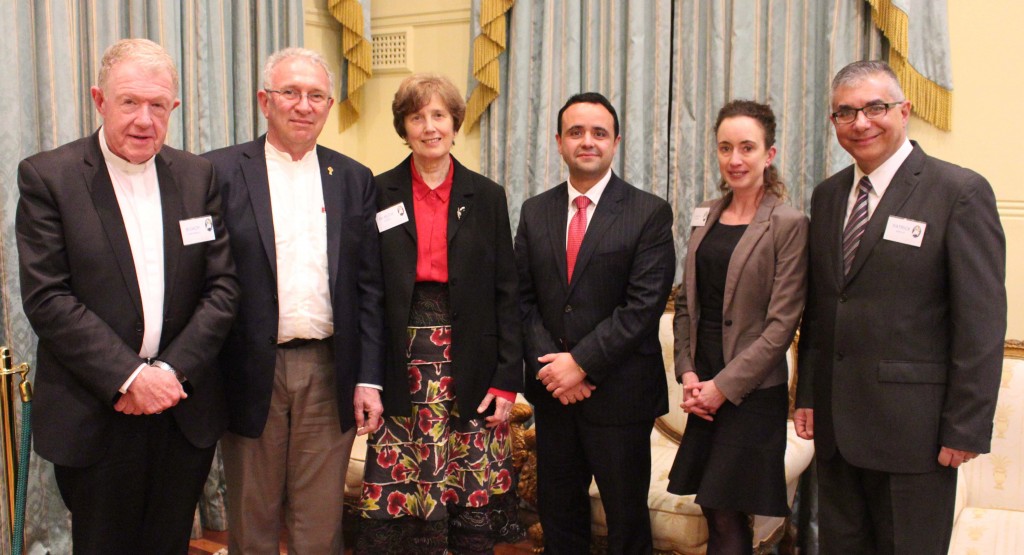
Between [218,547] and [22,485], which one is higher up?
[22,485]

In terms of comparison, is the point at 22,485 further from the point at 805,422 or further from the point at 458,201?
the point at 805,422

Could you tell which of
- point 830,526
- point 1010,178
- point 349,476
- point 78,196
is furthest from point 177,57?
point 1010,178

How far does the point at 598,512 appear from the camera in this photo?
3004 mm

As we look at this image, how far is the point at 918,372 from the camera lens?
79.9 inches

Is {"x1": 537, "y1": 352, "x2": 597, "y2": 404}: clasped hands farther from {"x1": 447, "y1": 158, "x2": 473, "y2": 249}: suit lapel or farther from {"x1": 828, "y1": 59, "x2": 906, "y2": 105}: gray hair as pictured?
{"x1": 828, "y1": 59, "x2": 906, "y2": 105}: gray hair

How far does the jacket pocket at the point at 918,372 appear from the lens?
6.65ft

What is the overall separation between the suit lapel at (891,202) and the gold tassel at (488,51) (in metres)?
2.34

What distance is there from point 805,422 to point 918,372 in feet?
1.44

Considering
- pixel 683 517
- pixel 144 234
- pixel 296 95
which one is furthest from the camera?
pixel 683 517

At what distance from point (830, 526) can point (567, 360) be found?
0.85 metres

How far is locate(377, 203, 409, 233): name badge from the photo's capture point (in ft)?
8.08

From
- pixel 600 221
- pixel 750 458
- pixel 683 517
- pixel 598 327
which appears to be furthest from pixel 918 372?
pixel 683 517

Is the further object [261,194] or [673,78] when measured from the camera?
[673,78]

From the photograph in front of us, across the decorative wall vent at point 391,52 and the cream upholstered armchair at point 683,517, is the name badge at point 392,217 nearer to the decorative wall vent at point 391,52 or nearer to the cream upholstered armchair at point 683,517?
the cream upholstered armchair at point 683,517
